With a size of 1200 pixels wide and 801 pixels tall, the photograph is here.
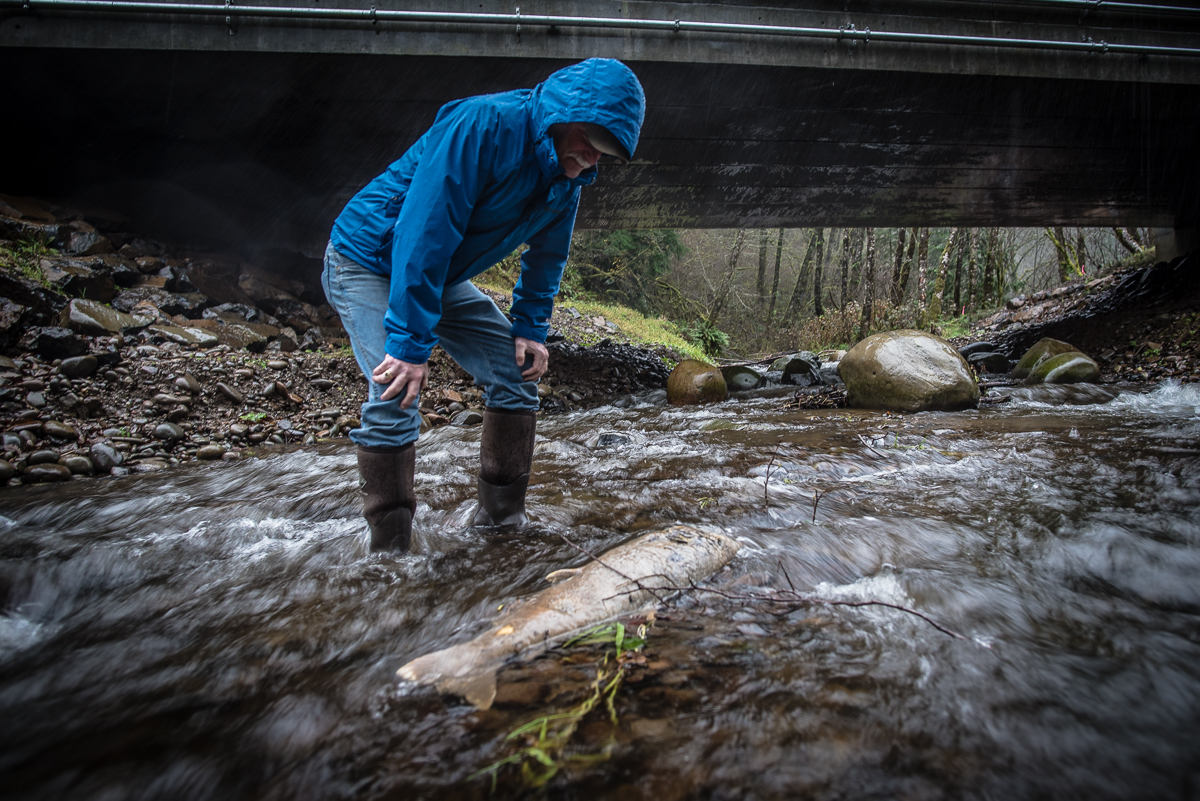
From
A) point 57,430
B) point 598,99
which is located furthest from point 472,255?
point 57,430

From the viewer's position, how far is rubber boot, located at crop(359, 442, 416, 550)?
2.39 metres

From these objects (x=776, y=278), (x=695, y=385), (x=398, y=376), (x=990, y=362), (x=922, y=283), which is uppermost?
(x=776, y=278)

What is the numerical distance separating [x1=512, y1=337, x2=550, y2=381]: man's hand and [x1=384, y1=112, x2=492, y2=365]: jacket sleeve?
70 cm

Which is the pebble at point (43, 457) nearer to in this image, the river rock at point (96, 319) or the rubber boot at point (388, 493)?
the river rock at point (96, 319)

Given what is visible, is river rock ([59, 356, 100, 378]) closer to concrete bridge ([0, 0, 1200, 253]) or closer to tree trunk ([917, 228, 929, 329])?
concrete bridge ([0, 0, 1200, 253])

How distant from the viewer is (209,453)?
5008 millimetres

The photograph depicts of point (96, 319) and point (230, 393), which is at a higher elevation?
point (96, 319)

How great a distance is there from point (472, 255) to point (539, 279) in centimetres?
47

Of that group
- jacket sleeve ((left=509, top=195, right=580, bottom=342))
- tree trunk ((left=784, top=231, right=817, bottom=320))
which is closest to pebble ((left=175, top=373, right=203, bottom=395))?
jacket sleeve ((left=509, top=195, right=580, bottom=342))

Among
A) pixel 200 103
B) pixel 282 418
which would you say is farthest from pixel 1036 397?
pixel 200 103

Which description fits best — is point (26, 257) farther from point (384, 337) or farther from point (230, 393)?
point (384, 337)

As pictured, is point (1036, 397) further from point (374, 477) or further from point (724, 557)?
point (374, 477)

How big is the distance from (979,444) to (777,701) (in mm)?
4066

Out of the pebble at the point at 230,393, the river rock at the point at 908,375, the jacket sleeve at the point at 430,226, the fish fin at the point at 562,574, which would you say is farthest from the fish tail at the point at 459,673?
the river rock at the point at 908,375
